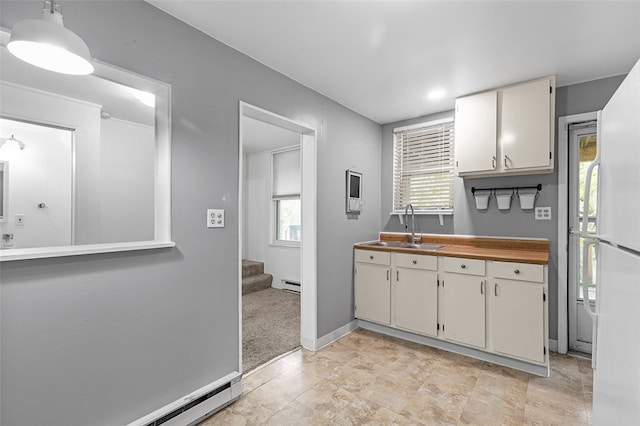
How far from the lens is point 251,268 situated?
5.10m

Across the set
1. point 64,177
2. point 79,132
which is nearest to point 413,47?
point 79,132

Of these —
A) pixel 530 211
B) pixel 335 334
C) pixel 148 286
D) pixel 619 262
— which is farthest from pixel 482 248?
pixel 148 286

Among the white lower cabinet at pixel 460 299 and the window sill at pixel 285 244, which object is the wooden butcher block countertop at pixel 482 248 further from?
the window sill at pixel 285 244

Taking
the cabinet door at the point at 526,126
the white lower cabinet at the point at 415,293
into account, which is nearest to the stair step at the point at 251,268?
the white lower cabinet at the point at 415,293

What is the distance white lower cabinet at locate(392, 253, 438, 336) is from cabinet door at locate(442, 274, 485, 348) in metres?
0.10

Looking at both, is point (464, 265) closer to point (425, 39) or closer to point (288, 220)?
point (425, 39)

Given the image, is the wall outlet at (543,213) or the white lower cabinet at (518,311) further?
the wall outlet at (543,213)

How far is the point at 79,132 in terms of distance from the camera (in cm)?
310

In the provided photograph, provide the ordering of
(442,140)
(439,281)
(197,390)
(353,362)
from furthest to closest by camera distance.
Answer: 1. (442,140)
2. (439,281)
3. (353,362)
4. (197,390)

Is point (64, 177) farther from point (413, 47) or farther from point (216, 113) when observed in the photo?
point (413, 47)

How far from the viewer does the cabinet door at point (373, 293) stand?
3010mm

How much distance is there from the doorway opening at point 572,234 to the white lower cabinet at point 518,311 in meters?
0.68

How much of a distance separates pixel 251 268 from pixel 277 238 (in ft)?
2.30

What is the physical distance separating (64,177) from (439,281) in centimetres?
397
